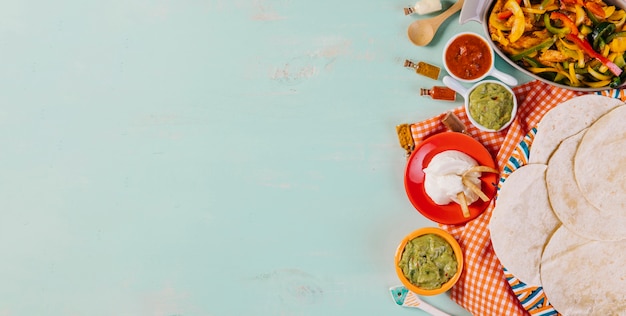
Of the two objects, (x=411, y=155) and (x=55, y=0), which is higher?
(x=55, y=0)

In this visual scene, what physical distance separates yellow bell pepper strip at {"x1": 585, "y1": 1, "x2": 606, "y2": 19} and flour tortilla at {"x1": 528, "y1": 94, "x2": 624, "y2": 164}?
343mm

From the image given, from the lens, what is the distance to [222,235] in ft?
10.1

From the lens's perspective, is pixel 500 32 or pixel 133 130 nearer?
pixel 500 32

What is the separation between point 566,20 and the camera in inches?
105

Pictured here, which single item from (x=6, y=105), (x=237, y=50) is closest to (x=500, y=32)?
(x=237, y=50)

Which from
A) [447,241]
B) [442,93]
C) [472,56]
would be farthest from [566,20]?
[447,241]

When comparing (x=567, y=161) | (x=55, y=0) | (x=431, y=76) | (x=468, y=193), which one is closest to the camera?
(x=567, y=161)

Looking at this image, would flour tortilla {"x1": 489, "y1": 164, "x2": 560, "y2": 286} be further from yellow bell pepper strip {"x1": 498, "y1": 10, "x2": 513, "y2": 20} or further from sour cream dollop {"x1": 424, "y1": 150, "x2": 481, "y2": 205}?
yellow bell pepper strip {"x1": 498, "y1": 10, "x2": 513, "y2": 20}

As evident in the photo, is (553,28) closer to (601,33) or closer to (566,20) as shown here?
(566,20)

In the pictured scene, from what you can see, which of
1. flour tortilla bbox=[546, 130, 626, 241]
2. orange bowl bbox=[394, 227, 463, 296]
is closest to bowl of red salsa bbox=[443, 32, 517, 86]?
flour tortilla bbox=[546, 130, 626, 241]

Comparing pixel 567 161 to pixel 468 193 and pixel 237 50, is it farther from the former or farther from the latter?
pixel 237 50

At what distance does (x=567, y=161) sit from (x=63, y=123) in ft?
7.77

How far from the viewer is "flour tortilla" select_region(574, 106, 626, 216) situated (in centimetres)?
252

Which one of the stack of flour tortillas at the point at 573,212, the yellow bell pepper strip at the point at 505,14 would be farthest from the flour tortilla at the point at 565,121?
the yellow bell pepper strip at the point at 505,14
